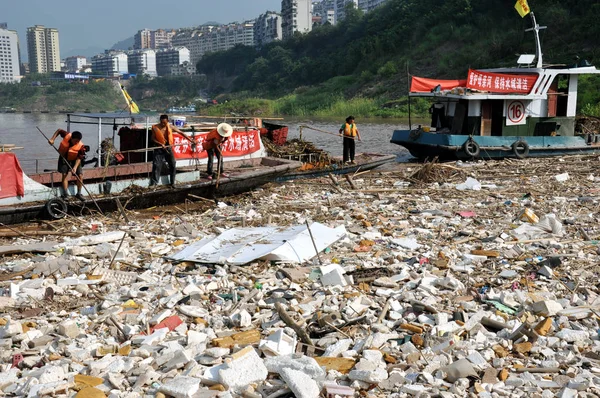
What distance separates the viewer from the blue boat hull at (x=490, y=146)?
18.4 m

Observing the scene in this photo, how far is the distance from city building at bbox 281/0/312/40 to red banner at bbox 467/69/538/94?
125610 mm

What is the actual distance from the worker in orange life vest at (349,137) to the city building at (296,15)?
417 ft

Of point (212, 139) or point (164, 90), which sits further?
point (164, 90)

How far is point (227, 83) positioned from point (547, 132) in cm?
9718

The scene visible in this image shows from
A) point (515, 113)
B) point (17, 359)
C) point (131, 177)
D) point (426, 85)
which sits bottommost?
point (17, 359)

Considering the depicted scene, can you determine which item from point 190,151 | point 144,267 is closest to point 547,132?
point 190,151

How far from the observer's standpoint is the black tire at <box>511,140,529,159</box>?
18547 millimetres

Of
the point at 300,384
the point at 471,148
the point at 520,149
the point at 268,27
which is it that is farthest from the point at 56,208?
the point at 268,27

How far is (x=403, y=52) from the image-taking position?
67125 mm

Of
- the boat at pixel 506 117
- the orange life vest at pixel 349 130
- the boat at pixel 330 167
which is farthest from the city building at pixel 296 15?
the orange life vest at pixel 349 130

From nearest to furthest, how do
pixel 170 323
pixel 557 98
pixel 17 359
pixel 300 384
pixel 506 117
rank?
pixel 300 384
pixel 17 359
pixel 170 323
pixel 506 117
pixel 557 98

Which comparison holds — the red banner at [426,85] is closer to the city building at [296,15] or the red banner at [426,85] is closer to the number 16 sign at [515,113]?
the number 16 sign at [515,113]

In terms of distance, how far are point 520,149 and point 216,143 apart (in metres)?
9.60

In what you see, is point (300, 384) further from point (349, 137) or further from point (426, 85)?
point (426, 85)
